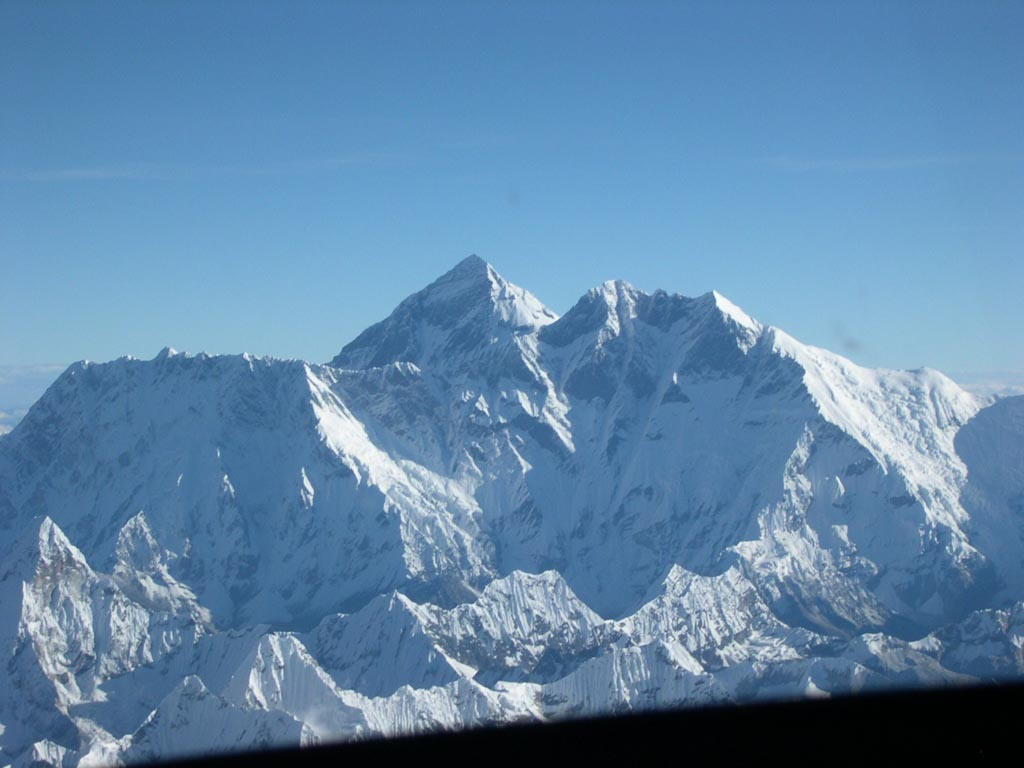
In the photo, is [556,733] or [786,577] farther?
[786,577]

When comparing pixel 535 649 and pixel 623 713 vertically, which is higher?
pixel 623 713

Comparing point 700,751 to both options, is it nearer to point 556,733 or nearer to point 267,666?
point 556,733

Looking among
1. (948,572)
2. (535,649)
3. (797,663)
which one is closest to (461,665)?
(535,649)

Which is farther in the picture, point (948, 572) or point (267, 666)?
point (948, 572)

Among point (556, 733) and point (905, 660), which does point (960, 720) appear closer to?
point (556, 733)

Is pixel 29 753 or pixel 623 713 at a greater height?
pixel 623 713

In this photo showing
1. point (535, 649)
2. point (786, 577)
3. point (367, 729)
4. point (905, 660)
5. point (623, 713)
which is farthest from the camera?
point (786, 577)

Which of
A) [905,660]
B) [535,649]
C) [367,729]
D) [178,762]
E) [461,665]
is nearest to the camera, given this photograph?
[178,762]

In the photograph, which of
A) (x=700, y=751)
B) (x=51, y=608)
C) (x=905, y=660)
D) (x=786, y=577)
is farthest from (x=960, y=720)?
(x=786, y=577)

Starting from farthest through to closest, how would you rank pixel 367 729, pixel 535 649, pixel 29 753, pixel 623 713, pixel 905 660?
pixel 535 649
pixel 905 660
pixel 29 753
pixel 367 729
pixel 623 713
